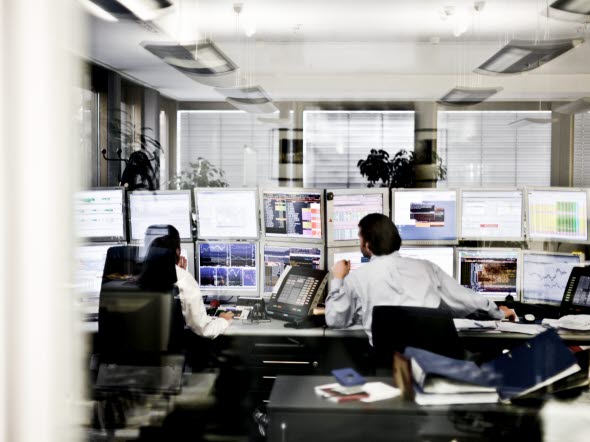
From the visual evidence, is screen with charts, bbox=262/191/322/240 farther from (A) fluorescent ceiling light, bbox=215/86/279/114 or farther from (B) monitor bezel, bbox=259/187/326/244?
(A) fluorescent ceiling light, bbox=215/86/279/114

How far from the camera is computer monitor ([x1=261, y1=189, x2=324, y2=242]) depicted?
13.1 ft

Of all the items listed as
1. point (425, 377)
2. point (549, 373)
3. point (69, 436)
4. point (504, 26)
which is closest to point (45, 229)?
point (69, 436)

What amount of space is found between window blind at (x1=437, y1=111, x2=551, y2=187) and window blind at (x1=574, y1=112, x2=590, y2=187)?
399 millimetres

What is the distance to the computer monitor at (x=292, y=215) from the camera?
13.1ft

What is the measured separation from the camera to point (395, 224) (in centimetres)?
384

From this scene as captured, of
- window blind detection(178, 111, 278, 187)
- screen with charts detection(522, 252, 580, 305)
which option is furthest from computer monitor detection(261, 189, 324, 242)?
window blind detection(178, 111, 278, 187)

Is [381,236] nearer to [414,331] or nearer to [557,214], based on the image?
[414,331]

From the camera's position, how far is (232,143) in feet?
25.7

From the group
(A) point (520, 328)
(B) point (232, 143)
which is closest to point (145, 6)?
(A) point (520, 328)

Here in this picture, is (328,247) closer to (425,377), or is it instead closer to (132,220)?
(132,220)

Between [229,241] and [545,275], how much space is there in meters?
1.95

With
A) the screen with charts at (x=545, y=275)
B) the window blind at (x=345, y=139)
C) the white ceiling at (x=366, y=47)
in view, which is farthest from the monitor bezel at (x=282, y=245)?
the window blind at (x=345, y=139)

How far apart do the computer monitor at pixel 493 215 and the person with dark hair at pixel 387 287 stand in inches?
18.9

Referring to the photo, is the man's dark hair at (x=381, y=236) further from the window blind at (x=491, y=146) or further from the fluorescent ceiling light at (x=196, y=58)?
the window blind at (x=491, y=146)
